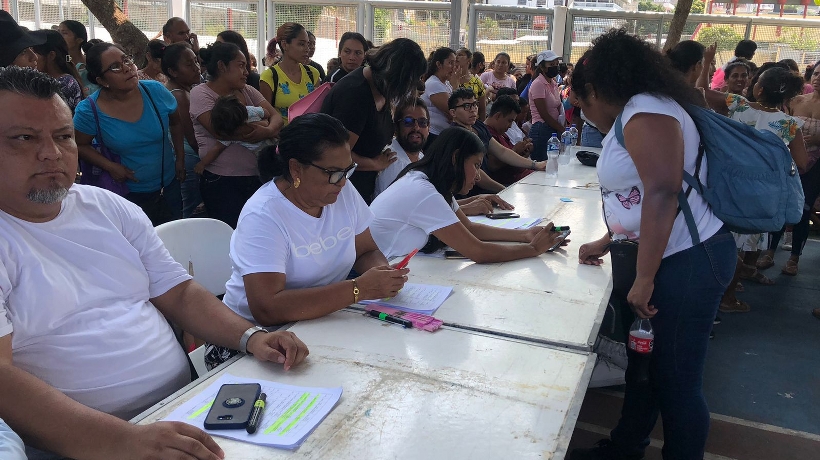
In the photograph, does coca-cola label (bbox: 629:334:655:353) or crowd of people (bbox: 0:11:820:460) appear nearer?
crowd of people (bbox: 0:11:820:460)

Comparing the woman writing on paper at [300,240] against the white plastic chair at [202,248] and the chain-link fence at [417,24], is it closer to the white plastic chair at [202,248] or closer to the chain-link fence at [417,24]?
the white plastic chair at [202,248]

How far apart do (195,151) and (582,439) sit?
9.01 feet

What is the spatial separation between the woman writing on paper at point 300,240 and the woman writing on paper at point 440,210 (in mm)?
427

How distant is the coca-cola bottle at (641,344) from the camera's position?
6.31 ft

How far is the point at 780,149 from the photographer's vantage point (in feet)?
6.15

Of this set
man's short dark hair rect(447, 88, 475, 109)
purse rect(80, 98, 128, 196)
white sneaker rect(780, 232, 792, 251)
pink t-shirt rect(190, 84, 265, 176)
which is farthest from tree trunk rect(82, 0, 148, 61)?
white sneaker rect(780, 232, 792, 251)

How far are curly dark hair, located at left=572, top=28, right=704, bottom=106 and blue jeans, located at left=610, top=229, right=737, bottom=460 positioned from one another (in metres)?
0.46

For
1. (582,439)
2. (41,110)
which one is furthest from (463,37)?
(41,110)

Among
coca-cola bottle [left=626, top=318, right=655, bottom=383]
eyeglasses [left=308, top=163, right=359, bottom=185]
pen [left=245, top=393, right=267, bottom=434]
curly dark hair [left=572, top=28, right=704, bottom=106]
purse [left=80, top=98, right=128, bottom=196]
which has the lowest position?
coca-cola bottle [left=626, top=318, right=655, bottom=383]

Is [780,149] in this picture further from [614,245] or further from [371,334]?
[371,334]

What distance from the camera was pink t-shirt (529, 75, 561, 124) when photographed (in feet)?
20.6

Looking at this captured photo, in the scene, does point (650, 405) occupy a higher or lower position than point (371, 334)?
lower

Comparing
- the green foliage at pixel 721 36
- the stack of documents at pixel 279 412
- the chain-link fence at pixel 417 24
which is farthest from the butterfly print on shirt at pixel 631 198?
the green foliage at pixel 721 36

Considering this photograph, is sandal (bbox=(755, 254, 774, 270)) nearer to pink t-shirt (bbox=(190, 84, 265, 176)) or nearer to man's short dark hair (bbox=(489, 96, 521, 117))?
man's short dark hair (bbox=(489, 96, 521, 117))
